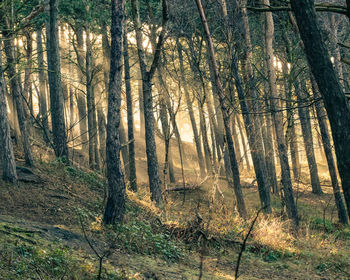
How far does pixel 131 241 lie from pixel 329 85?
526cm

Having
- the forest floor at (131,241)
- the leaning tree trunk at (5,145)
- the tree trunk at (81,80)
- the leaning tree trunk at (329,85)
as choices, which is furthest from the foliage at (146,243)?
the tree trunk at (81,80)

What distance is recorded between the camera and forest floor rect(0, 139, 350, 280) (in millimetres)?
5961

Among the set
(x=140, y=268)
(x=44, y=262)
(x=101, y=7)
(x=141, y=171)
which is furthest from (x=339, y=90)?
(x=141, y=171)

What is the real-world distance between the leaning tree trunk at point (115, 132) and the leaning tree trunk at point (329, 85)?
458cm

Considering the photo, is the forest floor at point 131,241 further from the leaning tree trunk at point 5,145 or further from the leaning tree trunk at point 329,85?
the leaning tree trunk at point 329,85

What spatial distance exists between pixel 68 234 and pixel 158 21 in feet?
48.7

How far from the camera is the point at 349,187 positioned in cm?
571

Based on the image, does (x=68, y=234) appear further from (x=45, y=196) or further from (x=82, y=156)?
(x=82, y=156)

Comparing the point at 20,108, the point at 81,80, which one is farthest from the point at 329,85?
the point at 81,80

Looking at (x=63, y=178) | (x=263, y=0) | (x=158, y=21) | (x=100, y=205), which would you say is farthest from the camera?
(x=158, y=21)

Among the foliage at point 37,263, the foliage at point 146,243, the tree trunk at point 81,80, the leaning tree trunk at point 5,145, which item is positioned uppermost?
the tree trunk at point 81,80

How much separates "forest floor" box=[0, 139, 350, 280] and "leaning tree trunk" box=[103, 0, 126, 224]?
50 centimetres

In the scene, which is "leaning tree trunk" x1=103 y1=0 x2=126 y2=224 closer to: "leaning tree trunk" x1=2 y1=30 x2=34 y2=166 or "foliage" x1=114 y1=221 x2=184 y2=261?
"foliage" x1=114 y1=221 x2=184 y2=261

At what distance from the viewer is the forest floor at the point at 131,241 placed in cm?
596
